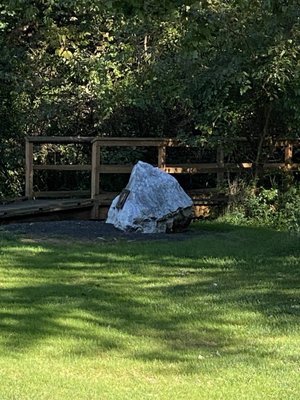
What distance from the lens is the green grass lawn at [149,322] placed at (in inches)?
189

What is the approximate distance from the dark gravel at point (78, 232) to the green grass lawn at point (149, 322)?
99cm

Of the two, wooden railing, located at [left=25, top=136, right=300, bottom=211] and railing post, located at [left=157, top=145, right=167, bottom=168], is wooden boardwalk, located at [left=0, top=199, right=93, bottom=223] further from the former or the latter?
railing post, located at [left=157, top=145, right=167, bottom=168]

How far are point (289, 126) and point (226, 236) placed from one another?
3885 millimetres

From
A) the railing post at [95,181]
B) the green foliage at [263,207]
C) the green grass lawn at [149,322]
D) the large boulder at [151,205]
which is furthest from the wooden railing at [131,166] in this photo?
the green grass lawn at [149,322]

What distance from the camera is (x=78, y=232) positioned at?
12055 mm

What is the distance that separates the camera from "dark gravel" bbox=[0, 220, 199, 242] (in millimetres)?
11719

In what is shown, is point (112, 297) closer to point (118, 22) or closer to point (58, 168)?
point (58, 168)

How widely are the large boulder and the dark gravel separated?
217mm

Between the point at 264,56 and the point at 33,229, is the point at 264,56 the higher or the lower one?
the higher one

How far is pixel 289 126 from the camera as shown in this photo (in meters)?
14.8

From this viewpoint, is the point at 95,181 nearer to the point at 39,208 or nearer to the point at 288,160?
the point at 39,208

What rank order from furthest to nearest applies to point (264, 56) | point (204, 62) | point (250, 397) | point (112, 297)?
point (204, 62)
point (264, 56)
point (112, 297)
point (250, 397)

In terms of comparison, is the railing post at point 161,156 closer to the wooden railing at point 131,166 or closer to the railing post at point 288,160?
the wooden railing at point 131,166

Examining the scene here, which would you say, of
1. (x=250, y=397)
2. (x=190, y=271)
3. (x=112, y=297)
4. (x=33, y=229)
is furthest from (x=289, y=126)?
(x=250, y=397)
